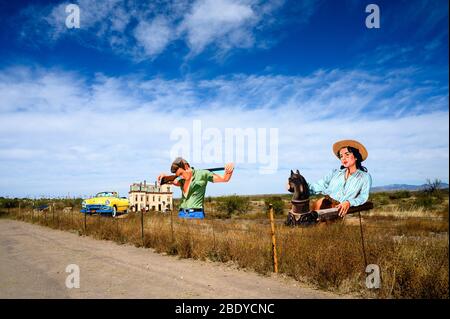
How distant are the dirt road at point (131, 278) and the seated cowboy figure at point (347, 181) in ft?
18.0

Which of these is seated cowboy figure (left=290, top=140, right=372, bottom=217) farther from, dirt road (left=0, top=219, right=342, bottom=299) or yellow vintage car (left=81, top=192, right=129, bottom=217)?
yellow vintage car (left=81, top=192, right=129, bottom=217)

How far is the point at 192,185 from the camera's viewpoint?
45.8 ft

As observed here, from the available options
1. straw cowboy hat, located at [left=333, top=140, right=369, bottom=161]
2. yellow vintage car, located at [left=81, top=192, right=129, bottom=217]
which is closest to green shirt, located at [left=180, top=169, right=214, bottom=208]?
straw cowboy hat, located at [left=333, top=140, right=369, bottom=161]

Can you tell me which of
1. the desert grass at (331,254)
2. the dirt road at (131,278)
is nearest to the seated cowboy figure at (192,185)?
the desert grass at (331,254)

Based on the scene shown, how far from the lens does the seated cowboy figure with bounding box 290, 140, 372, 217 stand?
11820 millimetres

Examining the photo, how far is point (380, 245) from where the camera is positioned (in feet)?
24.0

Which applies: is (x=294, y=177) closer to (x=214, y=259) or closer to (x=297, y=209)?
(x=297, y=209)

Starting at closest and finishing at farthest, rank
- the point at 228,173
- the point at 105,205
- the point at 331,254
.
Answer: the point at 331,254 → the point at 228,173 → the point at 105,205

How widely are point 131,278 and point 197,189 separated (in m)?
6.64

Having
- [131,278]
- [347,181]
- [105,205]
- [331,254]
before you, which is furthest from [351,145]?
[105,205]

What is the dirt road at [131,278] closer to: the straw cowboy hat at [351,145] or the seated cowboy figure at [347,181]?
the seated cowboy figure at [347,181]

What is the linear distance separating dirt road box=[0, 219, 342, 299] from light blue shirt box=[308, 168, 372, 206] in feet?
18.3

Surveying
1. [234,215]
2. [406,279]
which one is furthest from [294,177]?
[234,215]

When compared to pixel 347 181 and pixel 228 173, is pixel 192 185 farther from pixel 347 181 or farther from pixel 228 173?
pixel 347 181
